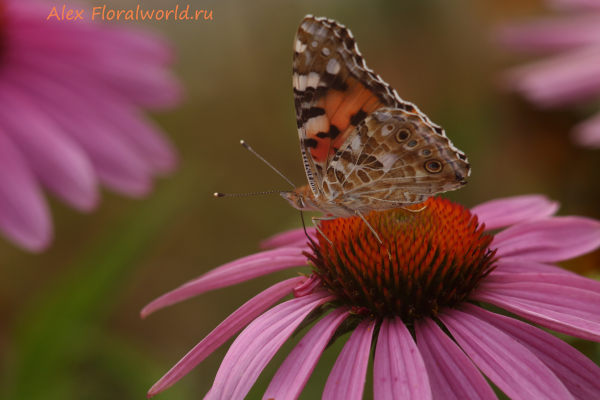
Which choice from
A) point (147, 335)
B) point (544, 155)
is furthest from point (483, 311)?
point (147, 335)

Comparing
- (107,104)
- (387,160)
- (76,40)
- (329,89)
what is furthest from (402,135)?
(76,40)

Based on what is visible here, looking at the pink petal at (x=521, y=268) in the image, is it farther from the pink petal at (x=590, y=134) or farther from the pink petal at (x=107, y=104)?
the pink petal at (x=107, y=104)

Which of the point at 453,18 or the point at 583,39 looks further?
the point at 453,18

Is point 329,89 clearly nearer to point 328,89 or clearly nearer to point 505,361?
point 328,89

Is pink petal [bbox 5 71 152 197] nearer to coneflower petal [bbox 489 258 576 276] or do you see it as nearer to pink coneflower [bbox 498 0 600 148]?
coneflower petal [bbox 489 258 576 276]

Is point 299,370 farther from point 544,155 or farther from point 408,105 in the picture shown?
point 544,155

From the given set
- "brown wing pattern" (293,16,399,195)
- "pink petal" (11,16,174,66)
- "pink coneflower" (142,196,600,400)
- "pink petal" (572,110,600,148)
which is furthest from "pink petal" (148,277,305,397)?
"pink petal" (11,16,174,66)
